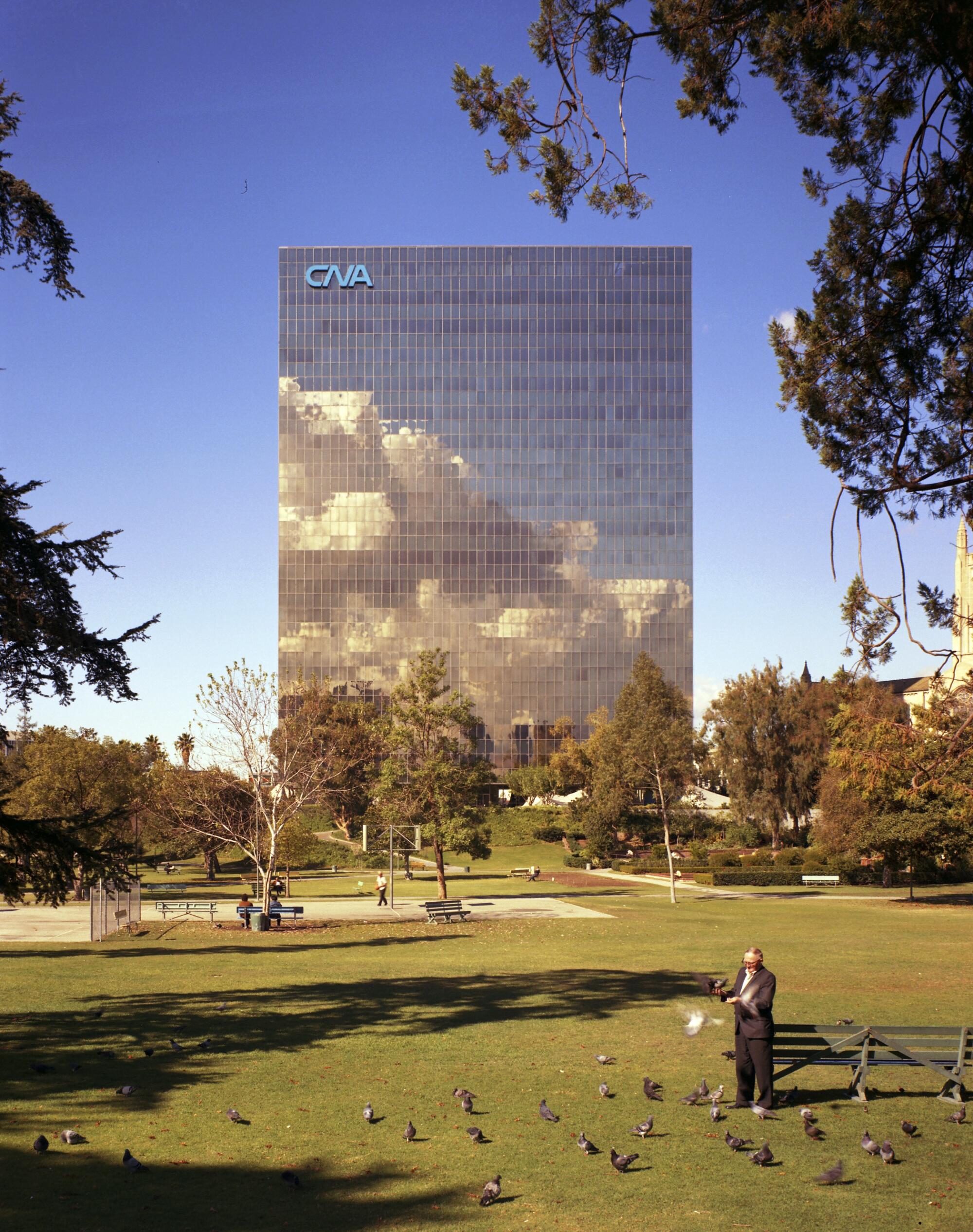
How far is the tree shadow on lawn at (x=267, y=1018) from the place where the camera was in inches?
514

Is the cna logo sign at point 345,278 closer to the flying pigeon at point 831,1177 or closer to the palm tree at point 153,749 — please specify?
the palm tree at point 153,749

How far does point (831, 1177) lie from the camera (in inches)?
352

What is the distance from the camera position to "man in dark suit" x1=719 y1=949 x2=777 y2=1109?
11312 millimetres

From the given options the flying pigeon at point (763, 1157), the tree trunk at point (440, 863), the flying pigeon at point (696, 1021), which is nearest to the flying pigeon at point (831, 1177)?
the flying pigeon at point (763, 1157)

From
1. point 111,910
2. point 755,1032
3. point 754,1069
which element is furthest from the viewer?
point 111,910

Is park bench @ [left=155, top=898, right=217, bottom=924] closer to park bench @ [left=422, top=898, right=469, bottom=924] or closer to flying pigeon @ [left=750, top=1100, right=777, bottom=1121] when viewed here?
park bench @ [left=422, top=898, right=469, bottom=924]

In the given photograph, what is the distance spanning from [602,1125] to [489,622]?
110 meters

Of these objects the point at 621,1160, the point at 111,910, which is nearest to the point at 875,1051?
the point at 621,1160

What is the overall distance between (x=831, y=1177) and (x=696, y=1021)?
7290 mm

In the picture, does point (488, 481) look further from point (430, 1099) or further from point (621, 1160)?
point (621, 1160)

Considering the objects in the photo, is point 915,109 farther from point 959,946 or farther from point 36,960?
point 36,960

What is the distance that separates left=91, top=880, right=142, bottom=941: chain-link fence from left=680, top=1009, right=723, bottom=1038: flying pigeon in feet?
52.9

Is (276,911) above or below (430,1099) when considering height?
below

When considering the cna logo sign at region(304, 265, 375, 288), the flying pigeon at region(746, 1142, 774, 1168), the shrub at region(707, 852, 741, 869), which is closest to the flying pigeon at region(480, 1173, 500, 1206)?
the flying pigeon at region(746, 1142, 774, 1168)
